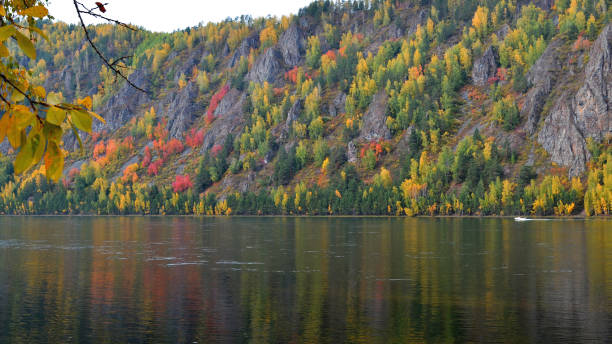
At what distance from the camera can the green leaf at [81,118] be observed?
562cm

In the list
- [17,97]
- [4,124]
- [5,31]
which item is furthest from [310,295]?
[5,31]

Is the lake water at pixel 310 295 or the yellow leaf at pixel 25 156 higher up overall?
the yellow leaf at pixel 25 156

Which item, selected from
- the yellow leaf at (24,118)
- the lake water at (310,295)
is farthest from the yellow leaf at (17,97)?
the lake water at (310,295)

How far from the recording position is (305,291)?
57750mm

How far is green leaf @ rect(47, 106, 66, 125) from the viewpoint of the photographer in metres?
5.52

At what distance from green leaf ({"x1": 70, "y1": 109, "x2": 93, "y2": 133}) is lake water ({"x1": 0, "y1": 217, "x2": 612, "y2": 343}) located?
112 ft

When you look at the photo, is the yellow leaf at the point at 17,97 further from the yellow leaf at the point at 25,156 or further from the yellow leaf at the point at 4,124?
the yellow leaf at the point at 25,156

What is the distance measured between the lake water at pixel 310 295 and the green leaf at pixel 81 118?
3419 centimetres

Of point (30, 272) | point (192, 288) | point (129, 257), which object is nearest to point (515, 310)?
point (192, 288)

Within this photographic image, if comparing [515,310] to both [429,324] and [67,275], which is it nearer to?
[429,324]

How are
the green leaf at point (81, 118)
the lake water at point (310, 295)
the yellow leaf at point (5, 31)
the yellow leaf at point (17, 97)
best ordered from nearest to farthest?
the green leaf at point (81, 118), the yellow leaf at point (5, 31), the yellow leaf at point (17, 97), the lake water at point (310, 295)

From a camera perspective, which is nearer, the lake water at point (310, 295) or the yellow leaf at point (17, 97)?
the yellow leaf at point (17, 97)

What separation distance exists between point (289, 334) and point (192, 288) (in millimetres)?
21360

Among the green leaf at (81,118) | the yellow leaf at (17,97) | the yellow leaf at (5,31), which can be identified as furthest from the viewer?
the yellow leaf at (17,97)
